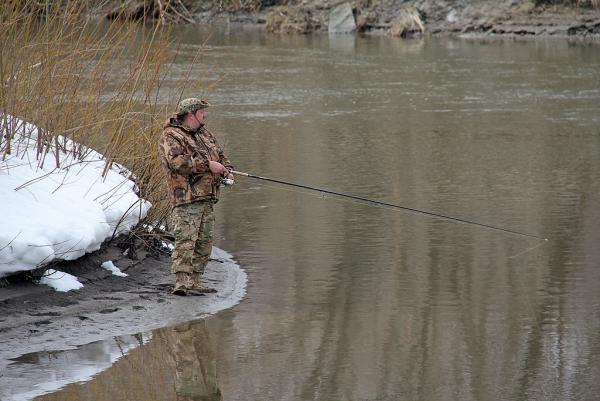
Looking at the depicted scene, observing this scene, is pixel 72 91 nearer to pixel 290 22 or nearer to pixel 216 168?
pixel 216 168

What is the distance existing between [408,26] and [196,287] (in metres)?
32.6

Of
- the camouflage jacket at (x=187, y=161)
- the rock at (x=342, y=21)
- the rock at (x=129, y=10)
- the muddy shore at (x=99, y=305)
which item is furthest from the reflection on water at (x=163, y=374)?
the rock at (x=342, y=21)

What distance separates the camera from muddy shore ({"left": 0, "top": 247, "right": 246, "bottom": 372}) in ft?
25.0

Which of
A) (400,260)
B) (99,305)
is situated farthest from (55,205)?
(400,260)

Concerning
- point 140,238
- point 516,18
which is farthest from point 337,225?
point 516,18

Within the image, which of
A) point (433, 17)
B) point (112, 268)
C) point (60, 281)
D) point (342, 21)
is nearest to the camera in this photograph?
point (60, 281)

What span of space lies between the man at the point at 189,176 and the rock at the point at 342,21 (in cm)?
3490

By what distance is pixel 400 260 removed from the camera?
10008 mm

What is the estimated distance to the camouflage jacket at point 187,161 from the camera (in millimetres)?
8586

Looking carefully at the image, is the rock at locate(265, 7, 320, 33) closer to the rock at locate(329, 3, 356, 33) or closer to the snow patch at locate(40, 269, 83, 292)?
the rock at locate(329, 3, 356, 33)

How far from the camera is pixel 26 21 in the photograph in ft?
30.9

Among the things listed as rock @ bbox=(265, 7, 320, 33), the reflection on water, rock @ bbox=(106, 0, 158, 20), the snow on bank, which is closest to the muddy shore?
the snow on bank

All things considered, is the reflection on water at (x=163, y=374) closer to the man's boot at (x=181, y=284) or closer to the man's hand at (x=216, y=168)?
the man's boot at (x=181, y=284)

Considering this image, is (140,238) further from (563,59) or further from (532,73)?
(563,59)
